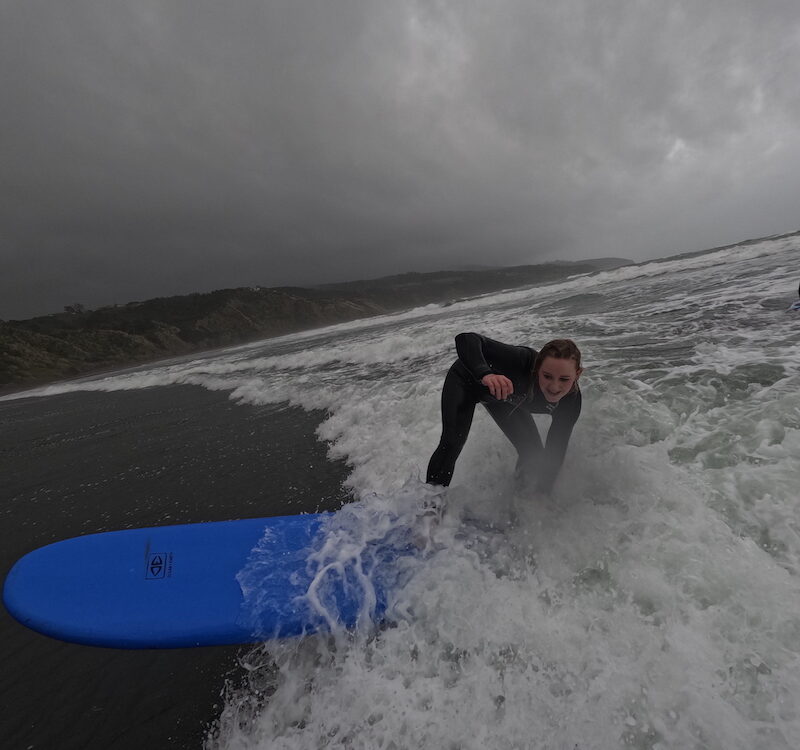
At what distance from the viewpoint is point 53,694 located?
8.30 ft

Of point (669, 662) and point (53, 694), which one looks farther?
point (53, 694)

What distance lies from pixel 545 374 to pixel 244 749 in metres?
2.76

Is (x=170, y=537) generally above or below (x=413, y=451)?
above

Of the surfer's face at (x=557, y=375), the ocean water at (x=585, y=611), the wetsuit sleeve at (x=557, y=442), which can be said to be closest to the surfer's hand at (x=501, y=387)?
the surfer's face at (x=557, y=375)

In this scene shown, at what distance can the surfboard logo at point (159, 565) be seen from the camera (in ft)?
9.53

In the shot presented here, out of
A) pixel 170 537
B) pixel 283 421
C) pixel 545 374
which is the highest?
pixel 545 374

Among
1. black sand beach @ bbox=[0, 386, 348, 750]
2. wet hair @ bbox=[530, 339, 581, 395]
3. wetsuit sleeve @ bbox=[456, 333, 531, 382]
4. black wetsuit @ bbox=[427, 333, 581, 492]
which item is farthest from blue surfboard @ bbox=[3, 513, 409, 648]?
wet hair @ bbox=[530, 339, 581, 395]

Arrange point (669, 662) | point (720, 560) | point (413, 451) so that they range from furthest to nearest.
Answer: point (413, 451)
point (720, 560)
point (669, 662)

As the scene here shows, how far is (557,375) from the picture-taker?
2580mm

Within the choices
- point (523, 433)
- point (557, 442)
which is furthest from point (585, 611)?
point (523, 433)

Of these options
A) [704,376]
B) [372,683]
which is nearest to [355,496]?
[372,683]

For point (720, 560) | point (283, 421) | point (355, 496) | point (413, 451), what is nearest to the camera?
point (720, 560)

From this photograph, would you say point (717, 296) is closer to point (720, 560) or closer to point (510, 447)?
point (510, 447)

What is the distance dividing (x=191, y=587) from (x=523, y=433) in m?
2.88
